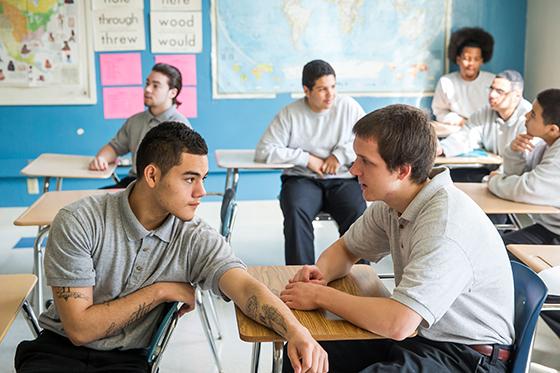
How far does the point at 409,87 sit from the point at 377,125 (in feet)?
13.0

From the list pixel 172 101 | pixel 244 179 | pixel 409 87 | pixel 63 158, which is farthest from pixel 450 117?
pixel 63 158

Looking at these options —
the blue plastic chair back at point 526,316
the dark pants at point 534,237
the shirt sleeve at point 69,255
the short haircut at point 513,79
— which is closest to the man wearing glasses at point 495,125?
the short haircut at point 513,79

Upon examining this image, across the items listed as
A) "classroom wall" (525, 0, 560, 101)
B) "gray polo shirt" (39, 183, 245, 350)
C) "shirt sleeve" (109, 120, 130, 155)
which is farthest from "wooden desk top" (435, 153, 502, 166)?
"gray polo shirt" (39, 183, 245, 350)

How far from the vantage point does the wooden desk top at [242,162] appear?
379 centimetres

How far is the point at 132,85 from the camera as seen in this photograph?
5.36m

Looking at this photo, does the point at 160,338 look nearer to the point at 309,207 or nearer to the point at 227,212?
the point at 227,212

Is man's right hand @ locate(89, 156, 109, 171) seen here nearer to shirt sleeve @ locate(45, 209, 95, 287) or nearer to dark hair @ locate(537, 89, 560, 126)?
shirt sleeve @ locate(45, 209, 95, 287)

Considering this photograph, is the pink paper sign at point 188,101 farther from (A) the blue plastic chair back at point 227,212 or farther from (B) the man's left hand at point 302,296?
(B) the man's left hand at point 302,296

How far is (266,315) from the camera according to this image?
1729mm

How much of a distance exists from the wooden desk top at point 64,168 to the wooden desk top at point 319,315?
1.93 meters

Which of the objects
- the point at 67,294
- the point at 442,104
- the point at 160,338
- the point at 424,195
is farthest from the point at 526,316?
the point at 442,104

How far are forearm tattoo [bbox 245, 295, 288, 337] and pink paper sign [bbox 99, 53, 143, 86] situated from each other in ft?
12.7

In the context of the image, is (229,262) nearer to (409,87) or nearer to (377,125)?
(377,125)

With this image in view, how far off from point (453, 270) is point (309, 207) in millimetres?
2120
